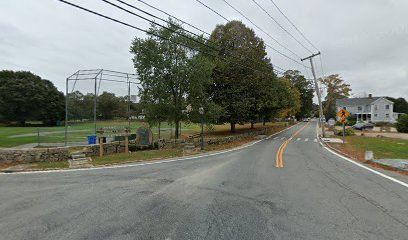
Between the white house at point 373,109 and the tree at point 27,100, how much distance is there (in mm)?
79048

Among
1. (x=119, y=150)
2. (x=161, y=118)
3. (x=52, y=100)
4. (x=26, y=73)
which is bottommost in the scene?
(x=119, y=150)

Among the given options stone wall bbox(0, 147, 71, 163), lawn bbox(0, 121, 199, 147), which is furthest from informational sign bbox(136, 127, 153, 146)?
stone wall bbox(0, 147, 71, 163)

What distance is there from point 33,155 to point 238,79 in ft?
63.7

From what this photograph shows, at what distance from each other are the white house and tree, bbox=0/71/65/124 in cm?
7905

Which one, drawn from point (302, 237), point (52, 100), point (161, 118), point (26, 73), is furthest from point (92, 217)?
point (26, 73)

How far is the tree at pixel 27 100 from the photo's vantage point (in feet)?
163

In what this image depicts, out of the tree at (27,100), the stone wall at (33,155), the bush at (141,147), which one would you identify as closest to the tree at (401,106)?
the bush at (141,147)

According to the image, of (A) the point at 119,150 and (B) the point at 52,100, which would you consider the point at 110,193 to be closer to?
(A) the point at 119,150

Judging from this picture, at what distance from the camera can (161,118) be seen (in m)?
20.1

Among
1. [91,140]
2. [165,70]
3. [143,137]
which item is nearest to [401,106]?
[165,70]

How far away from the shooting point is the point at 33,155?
40.0 feet

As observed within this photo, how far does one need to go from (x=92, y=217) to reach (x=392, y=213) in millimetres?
6129

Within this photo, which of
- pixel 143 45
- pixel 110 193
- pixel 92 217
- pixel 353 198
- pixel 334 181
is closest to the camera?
pixel 92 217

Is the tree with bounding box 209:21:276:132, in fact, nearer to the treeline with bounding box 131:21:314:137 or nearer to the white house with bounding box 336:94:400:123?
the treeline with bounding box 131:21:314:137
